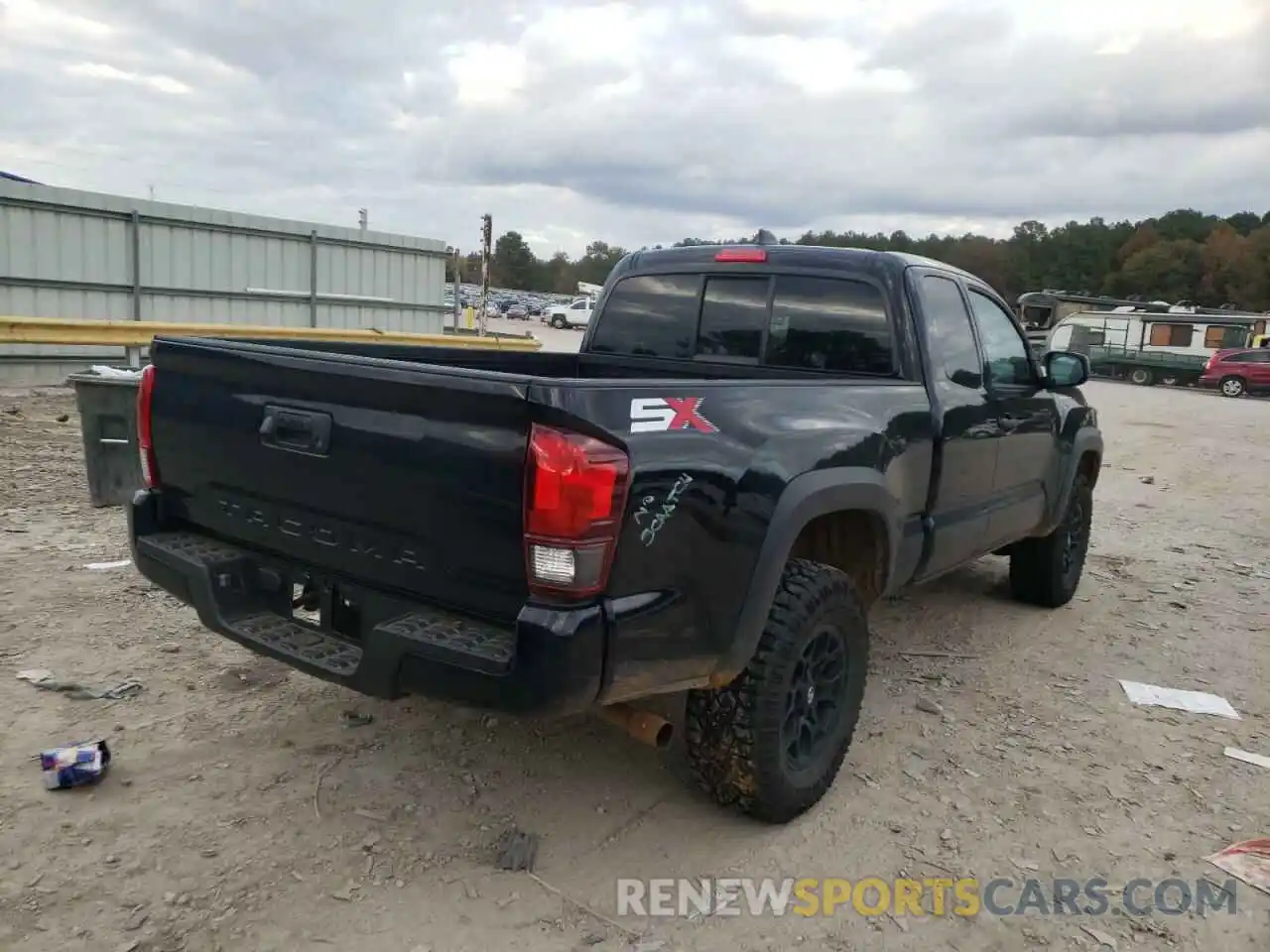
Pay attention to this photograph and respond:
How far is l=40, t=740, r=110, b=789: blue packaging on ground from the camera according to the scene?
3.12 metres

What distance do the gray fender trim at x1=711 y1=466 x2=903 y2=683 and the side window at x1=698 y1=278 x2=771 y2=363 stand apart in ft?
3.81

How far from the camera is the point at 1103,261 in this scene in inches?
3406

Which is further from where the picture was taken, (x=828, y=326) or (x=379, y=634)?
(x=828, y=326)

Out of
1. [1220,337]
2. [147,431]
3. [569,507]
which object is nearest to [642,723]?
[569,507]

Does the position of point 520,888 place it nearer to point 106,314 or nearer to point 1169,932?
point 1169,932

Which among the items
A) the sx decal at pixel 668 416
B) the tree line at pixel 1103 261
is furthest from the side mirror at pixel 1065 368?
the tree line at pixel 1103 261

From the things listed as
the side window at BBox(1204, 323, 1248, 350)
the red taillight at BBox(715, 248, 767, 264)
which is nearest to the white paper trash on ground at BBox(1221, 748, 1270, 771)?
the red taillight at BBox(715, 248, 767, 264)

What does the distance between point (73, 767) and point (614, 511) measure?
7.02 ft

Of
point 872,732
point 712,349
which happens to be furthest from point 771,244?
point 872,732

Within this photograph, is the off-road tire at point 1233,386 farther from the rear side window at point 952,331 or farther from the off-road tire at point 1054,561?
the rear side window at point 952,331

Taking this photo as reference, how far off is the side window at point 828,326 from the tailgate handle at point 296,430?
6.95 ft

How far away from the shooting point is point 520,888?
9.18 ft

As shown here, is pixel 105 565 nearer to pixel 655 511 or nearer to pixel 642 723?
pixel 642 723

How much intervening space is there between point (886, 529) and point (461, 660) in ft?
5.83
